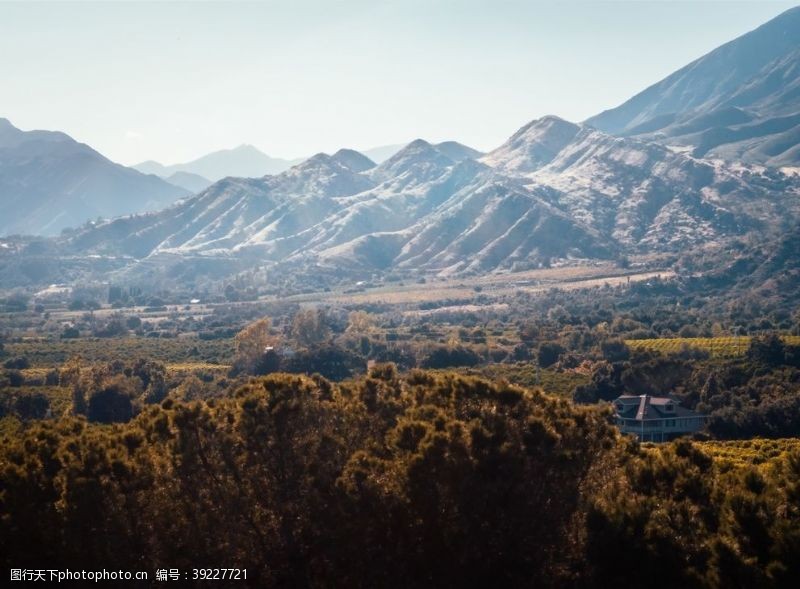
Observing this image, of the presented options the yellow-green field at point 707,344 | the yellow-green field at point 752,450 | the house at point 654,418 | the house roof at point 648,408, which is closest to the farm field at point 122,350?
the yellow-green field at point 707,344

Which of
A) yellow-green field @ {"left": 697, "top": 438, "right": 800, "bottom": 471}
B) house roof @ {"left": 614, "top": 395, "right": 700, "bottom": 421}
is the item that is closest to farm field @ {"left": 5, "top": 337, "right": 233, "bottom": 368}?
house roof @ {"left": 614, "top": 395, "right": 700, "bottom": 421}

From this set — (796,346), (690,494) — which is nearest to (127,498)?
(690,494)

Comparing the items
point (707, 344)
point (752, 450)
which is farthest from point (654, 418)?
point (707, 344)

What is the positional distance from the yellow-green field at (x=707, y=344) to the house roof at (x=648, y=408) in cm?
2600

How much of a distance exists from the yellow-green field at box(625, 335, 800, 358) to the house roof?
1024 inches

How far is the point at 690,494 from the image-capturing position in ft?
90.9

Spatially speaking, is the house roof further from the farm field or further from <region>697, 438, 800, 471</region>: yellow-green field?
the farm field

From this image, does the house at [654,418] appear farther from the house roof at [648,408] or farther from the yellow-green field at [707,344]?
the yellow-green field at [707,344]

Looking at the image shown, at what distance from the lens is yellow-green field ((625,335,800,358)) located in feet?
340

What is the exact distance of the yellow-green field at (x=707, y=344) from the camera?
4075 inches

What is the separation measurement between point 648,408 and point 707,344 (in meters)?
42.2

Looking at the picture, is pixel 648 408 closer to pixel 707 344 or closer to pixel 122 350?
pixel 707 344

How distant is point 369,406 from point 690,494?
1109cm

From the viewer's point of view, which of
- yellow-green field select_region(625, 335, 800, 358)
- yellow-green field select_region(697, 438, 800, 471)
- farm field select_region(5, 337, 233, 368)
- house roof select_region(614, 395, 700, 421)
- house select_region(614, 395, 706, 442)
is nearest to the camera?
yellow-green field select_region(697, 438, 800, 471)
